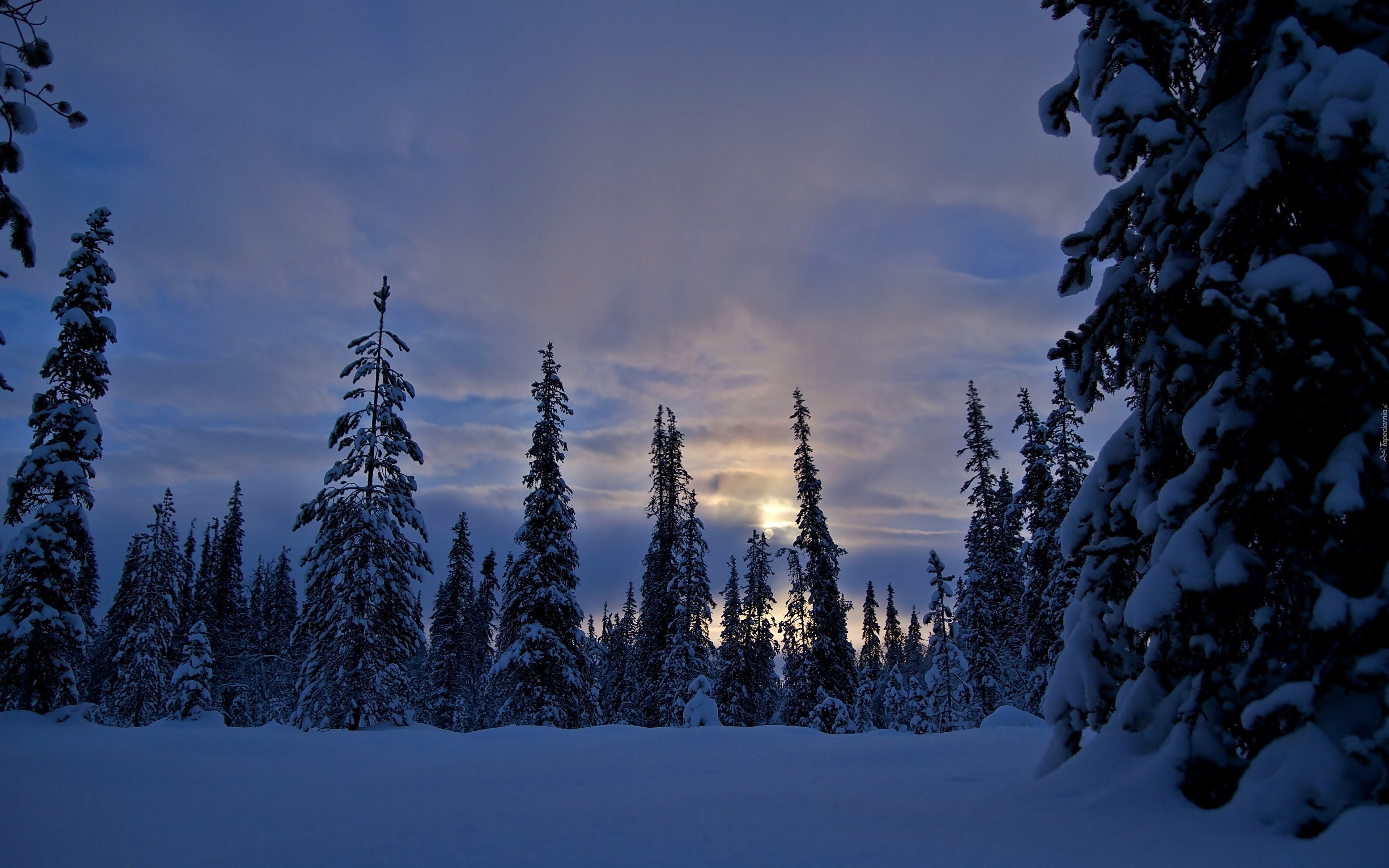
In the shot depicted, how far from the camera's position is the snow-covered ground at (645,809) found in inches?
161

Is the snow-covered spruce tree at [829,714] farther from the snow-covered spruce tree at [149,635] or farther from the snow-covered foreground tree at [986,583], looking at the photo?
the snow-covered spruce tree at [149,635]

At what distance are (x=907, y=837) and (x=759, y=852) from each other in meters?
1.08

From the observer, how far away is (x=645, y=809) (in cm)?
562

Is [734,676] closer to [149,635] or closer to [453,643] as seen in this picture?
[453,643]

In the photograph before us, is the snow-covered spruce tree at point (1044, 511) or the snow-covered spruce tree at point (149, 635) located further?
the snow-covered spruce tree at point (149, 635)

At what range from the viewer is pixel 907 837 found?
4.52 m

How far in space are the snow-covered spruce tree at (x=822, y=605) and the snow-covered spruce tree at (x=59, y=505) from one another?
2645cm

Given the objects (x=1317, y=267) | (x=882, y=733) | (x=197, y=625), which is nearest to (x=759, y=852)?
(x=1317, y=267)

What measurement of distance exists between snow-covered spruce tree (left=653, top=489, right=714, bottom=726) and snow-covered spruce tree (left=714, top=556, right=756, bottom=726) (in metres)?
2.03

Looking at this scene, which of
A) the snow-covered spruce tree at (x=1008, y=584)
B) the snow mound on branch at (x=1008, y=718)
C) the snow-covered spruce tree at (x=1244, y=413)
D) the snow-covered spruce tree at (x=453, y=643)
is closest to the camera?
the snow-covered spruce tree at (x=1244, y=413)

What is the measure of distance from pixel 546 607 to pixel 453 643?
1000 inches

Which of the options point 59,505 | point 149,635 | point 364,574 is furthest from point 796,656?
point 149,635

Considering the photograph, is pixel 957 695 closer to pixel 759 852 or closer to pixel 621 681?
pixel 621 681

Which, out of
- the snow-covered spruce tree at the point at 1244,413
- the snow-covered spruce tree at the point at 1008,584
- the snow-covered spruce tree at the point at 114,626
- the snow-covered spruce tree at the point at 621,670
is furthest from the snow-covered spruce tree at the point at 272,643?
the snow-covered spruce tree at the point at 1244,413
